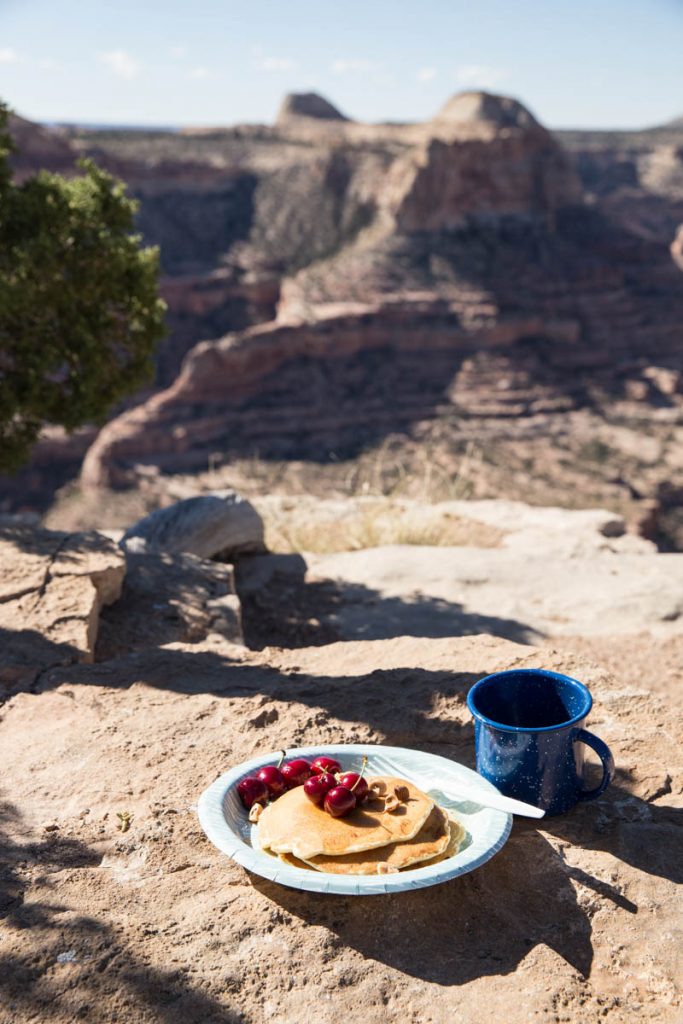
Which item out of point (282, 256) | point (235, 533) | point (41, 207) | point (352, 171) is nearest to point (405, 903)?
point (235, 533)

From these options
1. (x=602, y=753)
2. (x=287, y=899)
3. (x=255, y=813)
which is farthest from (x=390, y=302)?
(x=287, y=899)

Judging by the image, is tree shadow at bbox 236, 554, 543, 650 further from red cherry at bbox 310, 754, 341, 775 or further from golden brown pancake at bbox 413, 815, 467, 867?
golden brown pancake at bbox 413, 815, 467, 867

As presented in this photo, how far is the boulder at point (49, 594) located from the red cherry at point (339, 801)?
2184mm

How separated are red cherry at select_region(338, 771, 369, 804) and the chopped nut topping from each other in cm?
28

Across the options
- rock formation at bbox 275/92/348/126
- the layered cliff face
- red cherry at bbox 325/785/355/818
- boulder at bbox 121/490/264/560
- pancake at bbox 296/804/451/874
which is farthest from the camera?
rock formation at bbox 275/92/348/126

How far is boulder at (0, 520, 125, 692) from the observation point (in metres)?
4.61

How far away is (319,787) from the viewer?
2.74m

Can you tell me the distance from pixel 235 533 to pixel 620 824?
590cm

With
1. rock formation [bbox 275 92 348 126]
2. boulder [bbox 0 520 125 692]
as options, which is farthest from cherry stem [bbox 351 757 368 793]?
rock formation [bbox 275 92 348 126]

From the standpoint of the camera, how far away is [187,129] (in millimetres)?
73938

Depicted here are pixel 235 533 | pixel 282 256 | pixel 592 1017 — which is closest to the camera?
pixel 592 1017

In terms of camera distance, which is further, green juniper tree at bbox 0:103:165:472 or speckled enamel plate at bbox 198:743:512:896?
green juniper tree at bbox 0:103:165:472

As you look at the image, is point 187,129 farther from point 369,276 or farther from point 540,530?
point 540,530

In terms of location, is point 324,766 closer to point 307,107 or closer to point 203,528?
point 203,528
